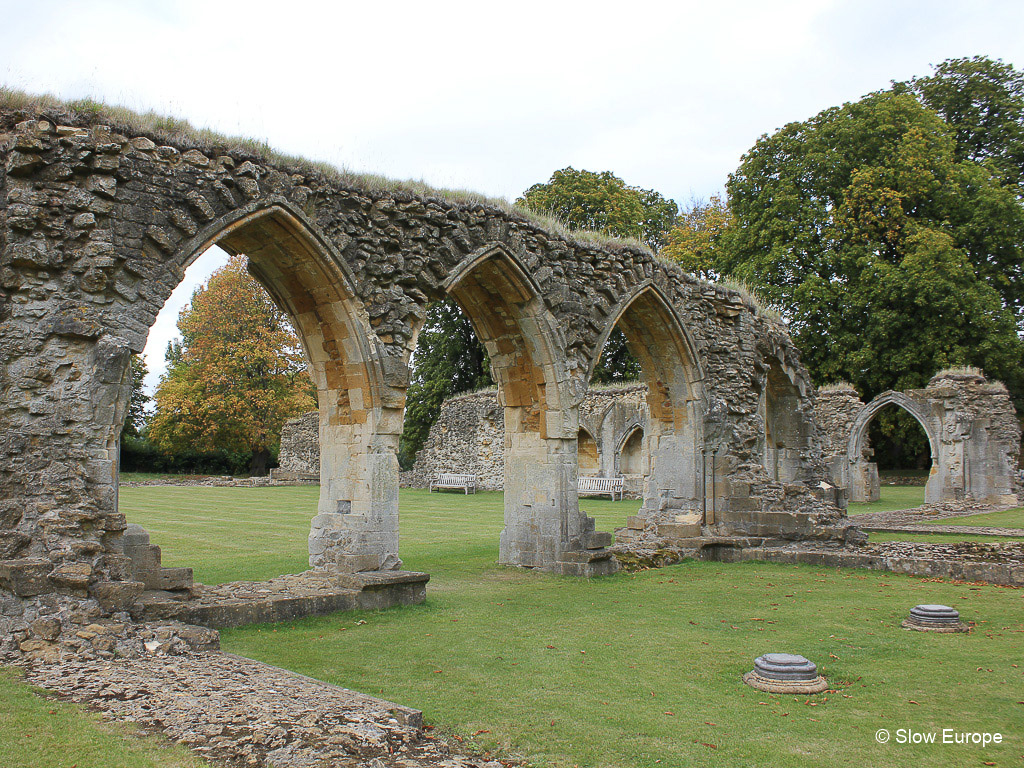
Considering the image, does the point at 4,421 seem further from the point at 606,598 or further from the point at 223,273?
the point at 223,273

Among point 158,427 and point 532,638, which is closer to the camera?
point 532,638

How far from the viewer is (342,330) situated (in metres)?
8.30

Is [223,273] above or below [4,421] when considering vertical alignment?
above

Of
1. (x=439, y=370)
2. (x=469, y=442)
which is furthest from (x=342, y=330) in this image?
(x=439, y=370)

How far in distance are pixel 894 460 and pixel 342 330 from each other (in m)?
27.9

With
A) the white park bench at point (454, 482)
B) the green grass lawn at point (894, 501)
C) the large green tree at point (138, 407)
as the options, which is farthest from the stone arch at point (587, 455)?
the large green tree at point (138, 407)

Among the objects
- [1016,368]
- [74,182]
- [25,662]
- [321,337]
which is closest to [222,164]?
[74,182]

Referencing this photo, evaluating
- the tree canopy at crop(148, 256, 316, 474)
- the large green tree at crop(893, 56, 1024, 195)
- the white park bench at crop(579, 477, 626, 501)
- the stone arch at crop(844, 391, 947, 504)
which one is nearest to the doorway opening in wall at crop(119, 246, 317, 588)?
the tree canopy at crop(148, 256, 316, 474)

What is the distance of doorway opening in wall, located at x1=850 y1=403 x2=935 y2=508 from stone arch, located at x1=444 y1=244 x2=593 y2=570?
1418 centimetres

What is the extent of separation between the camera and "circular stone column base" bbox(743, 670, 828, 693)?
504 centimetres

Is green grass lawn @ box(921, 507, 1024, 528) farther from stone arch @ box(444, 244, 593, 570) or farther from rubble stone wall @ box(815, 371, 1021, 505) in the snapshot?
stone arch @ box(444, 244, 593, 570)

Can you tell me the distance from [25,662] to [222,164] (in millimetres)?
4307

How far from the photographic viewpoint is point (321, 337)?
8453 mm

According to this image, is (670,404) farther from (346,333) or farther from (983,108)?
(983,108)
